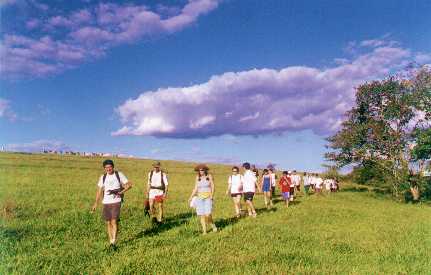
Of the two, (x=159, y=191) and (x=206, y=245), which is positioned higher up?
(x=159, y=191)

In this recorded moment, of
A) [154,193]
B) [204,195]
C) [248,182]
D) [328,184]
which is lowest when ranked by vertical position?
[328,184]

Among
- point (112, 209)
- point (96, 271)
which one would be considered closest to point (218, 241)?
point (112, 209)

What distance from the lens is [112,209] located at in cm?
1201

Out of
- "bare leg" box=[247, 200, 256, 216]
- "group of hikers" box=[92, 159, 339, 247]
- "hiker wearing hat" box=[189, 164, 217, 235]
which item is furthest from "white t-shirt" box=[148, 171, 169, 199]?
"bare leg" box=[247, 200, 256, 216]

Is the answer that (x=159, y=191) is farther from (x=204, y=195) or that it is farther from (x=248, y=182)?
(x=248, y=182)

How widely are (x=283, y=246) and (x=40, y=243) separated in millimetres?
6691

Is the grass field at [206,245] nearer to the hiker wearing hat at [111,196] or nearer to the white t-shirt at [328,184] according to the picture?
the hiker wearing hat at [111,196]

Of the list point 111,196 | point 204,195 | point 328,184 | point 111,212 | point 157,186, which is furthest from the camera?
point 328,184

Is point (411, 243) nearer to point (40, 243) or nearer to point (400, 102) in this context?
point (40, 243)

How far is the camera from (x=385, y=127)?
40.1 m

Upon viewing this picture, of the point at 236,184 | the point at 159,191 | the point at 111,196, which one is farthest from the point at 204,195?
the point at 236,184

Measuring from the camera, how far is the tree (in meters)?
37.6

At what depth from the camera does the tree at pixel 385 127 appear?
37559 millimetres

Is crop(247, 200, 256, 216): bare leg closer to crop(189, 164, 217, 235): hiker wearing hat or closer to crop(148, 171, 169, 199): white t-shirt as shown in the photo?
crop(148, 171, 169, 199): white t-shirt
